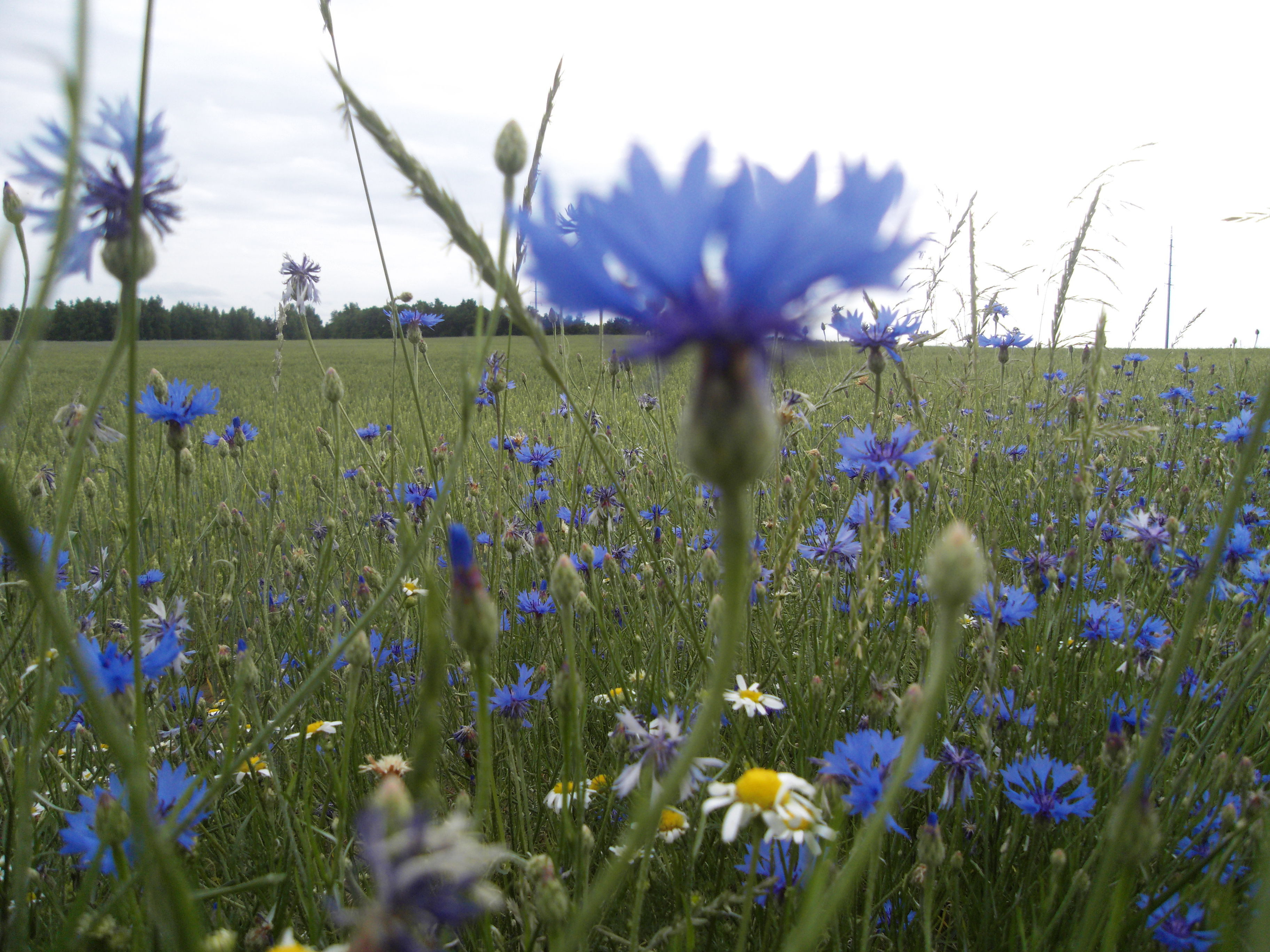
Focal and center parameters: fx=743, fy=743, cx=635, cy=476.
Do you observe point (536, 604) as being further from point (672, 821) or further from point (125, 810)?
point (125, 810)

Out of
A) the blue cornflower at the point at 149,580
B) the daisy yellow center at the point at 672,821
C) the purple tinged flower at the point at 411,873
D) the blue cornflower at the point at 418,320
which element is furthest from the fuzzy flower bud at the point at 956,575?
the blue cornflower at the point at 418,320

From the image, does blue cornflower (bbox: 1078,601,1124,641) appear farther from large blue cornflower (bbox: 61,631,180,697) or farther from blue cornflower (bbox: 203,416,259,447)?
blue cornflower (bbox: 203,416,259,447)

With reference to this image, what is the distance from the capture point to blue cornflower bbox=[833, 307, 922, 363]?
179cm

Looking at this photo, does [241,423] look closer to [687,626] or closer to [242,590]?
[242,590]

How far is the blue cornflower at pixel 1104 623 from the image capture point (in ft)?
5.25

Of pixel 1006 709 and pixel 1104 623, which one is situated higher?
pixel 1104 623

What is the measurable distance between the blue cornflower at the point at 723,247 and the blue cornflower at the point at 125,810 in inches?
27.8

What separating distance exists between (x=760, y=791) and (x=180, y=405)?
5.09ft

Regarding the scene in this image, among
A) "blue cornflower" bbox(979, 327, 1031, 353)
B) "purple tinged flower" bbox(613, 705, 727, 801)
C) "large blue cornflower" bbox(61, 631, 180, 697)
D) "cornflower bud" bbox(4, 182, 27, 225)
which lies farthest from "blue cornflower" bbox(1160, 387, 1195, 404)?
"cornflower bud" bbox(4, 182, 27, 225)

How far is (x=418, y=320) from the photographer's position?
2.74 metres

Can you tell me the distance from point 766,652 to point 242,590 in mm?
1381

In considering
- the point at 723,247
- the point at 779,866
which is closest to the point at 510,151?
the point at 723,247

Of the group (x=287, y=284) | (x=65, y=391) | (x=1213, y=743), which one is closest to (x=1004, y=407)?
(x=1213, y=743)

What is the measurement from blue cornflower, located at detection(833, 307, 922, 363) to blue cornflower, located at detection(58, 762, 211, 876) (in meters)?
1.55
